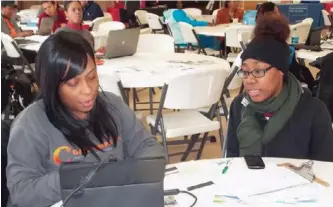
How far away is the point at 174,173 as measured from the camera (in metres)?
1.63

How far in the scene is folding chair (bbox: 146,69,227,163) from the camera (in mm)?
2982

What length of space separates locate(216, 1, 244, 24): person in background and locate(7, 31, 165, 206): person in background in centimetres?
720

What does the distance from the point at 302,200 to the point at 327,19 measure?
8.74 m

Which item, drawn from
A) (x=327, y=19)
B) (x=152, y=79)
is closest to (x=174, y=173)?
(x=152, y=79)

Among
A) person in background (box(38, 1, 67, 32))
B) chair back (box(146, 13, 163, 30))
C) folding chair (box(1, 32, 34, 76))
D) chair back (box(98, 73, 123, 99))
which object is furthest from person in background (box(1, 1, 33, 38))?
chair back (box(98, 73, 123, 99))

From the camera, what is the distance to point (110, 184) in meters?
1.07

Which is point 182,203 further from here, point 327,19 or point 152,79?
point 327,19

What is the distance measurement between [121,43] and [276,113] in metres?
2.12

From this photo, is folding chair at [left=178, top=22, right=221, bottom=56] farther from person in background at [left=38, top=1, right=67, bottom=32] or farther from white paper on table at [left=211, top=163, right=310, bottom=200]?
white paper on table at [left=211, top=163, right=310, bottom=200]

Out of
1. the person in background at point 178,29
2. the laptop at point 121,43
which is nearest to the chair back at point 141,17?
the person in background at point 178,29

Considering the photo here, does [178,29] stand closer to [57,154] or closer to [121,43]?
[121,43]

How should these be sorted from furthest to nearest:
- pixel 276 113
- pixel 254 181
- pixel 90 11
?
pixel 90 11 → pixel 276 113 → pixel 254 181

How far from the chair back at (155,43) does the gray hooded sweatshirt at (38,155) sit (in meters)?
3.00

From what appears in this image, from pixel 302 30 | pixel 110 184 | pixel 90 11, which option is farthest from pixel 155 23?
pixel 110 184
